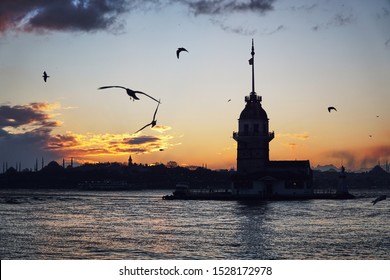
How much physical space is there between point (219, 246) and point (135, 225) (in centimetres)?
1901

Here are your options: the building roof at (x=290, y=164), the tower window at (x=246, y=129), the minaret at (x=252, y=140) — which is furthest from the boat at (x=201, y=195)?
the tower window at (x=246, y=129)

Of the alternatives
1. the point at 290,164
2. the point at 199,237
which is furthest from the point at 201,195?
the point at 199,237

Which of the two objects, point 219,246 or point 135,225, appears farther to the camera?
point 135,225

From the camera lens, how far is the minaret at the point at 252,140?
358 feet

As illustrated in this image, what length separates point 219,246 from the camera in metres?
45.0

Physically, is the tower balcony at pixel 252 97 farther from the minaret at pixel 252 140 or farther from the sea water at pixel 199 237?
the sea water at pixel 199 237

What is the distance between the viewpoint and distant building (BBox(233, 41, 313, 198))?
106 metres

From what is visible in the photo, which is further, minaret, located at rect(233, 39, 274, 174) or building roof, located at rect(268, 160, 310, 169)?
minaret, located at rect(233, 39, 274, 174)

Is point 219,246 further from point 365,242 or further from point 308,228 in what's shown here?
point 308,228

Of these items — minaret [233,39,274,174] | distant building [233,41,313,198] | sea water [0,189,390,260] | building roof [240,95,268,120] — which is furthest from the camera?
building roof [240,95,268,120]

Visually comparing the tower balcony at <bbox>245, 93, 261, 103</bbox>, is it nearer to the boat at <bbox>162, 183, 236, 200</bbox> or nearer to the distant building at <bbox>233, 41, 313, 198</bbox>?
the distant building at <bbox>233, 41, 313, 198</bbox>

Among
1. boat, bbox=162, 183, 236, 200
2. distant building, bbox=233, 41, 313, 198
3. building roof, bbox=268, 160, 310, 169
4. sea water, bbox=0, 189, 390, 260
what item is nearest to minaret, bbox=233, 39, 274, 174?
distant building, bbox=233, 41, 313, 198

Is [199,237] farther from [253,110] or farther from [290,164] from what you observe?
[253,110]
